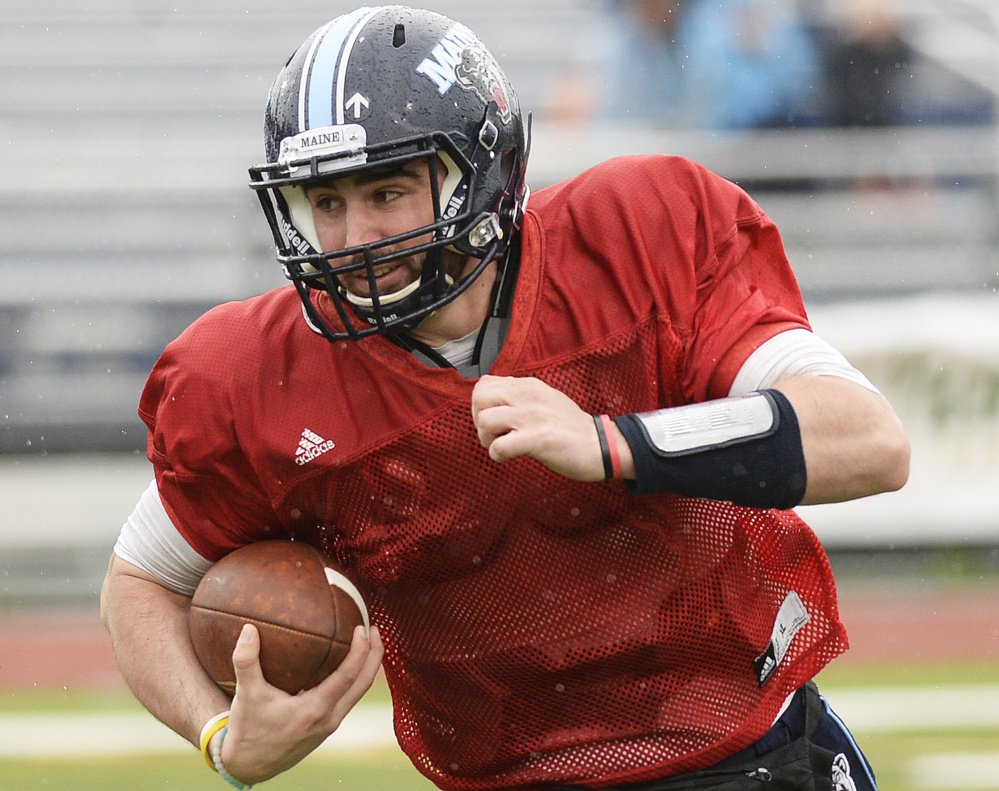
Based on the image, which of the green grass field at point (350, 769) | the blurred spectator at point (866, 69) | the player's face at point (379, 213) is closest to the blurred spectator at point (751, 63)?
the blurred spectator at point (866, 69)

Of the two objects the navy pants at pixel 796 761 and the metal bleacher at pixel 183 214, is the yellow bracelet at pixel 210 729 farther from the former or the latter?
the metal bleacher at pixel 183 214

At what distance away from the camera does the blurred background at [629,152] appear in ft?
24.2

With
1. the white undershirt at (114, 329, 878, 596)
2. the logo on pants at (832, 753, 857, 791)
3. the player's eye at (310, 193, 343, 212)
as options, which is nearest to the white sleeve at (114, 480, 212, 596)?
the white undershirt at (114, 329, 878, 596)

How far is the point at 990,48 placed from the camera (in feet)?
28.5

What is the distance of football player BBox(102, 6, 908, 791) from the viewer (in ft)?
7.84

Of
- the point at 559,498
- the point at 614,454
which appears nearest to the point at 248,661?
the point at 559,498

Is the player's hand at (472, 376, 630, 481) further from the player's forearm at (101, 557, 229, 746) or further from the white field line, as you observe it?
the white field line

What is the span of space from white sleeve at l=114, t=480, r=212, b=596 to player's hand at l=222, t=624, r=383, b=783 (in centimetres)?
29

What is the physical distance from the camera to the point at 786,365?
2328 mm

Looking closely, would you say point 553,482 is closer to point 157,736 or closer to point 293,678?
point 293,678

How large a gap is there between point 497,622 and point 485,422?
0.45 meters

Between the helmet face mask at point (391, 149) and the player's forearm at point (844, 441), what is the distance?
1.77 feet

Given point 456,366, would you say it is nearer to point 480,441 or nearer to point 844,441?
point 480,441

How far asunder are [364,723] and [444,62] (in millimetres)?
3408
